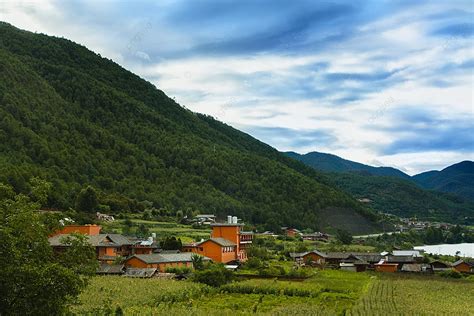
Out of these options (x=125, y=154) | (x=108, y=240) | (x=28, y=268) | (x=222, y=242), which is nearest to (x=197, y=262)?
(x=222, y=242)

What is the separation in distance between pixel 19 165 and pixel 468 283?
253 ft

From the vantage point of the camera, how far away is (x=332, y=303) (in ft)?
136

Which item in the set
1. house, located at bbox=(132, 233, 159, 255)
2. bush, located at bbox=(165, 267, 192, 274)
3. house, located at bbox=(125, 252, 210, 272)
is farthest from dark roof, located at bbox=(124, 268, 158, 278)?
house, located at bbox=(132, 233, 159, 255)

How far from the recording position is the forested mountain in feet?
380

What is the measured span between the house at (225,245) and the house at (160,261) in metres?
6.79

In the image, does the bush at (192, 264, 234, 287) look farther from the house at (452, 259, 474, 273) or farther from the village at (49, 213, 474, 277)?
the house at (452, 259, 474, 273)

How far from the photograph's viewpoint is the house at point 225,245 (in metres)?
67.1

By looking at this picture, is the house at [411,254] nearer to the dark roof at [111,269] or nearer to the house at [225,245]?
the house at [225,245]

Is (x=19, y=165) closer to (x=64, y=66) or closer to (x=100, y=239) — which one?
(x=100, y=239)

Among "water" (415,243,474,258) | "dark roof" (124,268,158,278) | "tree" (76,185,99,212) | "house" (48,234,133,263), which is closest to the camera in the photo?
"dark roof" (124,268,158,278)

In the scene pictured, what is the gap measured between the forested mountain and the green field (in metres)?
49.2

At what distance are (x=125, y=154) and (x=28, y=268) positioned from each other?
400ft

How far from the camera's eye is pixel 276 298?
4325 centimetres

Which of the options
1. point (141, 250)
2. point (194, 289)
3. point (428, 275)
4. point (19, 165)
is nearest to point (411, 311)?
point (194, 289)
